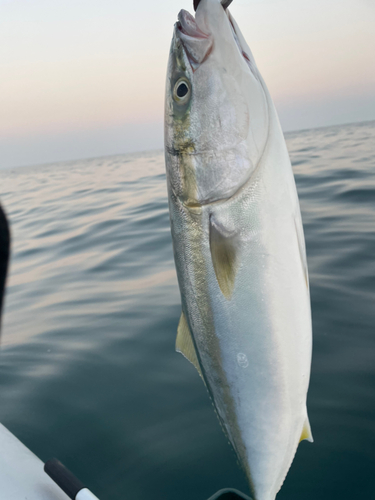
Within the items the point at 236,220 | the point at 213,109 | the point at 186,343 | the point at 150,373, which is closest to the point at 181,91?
the point at 213,109

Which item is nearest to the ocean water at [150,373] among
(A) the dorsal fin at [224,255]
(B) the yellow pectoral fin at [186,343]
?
(B) the yellow pectoral fin at [186,343]

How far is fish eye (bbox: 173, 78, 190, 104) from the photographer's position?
1076 mm

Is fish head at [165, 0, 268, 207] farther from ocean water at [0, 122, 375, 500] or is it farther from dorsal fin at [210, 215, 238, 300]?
ocean water at [0, 122, 375, 500]

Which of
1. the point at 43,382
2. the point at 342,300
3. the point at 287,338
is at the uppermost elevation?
the point at 287,338

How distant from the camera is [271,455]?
1.17 m

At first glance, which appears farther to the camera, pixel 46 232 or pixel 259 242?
→ pixel 46 232

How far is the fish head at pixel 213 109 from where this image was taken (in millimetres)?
1010

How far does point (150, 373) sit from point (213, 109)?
2.59 metres

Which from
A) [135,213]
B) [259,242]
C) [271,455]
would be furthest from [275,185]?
[135,213]

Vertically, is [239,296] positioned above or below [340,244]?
above

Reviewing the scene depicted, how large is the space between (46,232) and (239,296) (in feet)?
28.2

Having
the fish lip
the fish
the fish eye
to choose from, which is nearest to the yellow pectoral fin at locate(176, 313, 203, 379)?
the fish

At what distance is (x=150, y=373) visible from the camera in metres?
3.15

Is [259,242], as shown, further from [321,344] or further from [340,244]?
[340,244]
